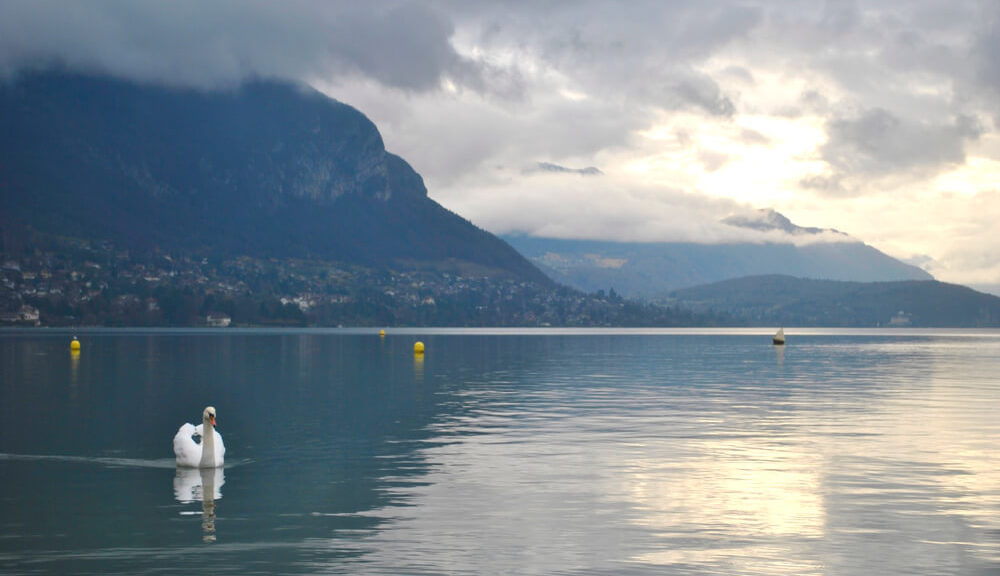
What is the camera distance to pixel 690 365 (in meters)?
128

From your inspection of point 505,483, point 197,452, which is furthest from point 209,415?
point 505,483

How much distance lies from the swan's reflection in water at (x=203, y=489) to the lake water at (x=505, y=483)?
0.17 m

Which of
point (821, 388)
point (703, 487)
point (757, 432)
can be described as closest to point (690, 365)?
point (821, 388)

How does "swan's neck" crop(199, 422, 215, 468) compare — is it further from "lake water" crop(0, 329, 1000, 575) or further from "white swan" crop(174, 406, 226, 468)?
"lake water" crop(0, 329, 1000, 575)

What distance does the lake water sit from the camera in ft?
85.0

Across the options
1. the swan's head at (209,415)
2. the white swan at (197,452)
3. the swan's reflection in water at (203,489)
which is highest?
the swan's head at (209,415)

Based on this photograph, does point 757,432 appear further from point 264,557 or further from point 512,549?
point 264,557

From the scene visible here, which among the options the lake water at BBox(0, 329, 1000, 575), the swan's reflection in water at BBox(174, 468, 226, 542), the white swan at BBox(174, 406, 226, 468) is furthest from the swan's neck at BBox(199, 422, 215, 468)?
the lake water at BBox(0, 329, 1000, 575)

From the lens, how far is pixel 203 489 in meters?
36.2

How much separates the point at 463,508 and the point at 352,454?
48.7 feet

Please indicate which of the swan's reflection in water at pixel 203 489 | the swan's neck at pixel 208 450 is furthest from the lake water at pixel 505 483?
the swan's neck at pixel 208 450

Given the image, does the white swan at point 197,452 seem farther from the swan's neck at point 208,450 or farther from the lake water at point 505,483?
the lake water at point 505,483

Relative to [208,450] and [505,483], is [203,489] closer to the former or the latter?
[208,450]

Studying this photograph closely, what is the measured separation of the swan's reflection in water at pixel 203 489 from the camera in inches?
1192
